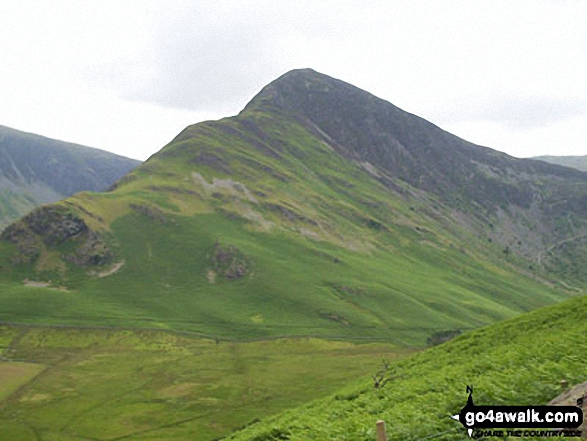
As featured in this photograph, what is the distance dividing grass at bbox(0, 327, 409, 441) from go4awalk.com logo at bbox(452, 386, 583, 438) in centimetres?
10379

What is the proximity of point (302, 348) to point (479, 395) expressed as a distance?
18284 centimetres

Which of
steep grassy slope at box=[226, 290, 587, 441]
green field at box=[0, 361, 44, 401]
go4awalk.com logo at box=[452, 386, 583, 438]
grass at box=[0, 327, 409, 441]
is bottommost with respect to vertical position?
grass at box=[0, 327, 409, 441]

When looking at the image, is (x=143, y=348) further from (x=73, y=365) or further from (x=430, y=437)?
(x=430, y=437)

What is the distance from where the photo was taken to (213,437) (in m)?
108

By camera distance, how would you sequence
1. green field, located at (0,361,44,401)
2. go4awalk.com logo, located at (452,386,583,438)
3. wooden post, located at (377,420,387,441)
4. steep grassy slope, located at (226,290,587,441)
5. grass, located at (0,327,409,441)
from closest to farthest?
wooden post, located at (377,420,387,441)
go4awalk.com logo, located at (452,386,583,438)
steep grassy slope, located at (226,290,587,441)
grass, located at (0,327,409,441)
green field, located at (0,361,44,401)

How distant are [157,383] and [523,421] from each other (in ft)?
502

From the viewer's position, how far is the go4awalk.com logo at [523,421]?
1535 cm

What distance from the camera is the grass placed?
11794 cm

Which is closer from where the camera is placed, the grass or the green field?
the grass

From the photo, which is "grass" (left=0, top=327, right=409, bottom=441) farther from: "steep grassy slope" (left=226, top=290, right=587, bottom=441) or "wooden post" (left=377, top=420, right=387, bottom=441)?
"wooden post" (left=377, top=420, right=387, bottom=441)

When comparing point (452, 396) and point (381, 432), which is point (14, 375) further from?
point (381, 432)

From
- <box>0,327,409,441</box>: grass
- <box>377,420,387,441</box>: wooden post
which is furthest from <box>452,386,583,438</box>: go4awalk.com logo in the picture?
<box>0,327,409,441</box>: grass

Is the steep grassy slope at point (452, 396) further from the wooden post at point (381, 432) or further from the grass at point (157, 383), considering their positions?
the grass at point (157, 383)

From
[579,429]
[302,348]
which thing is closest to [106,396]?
[302,348]
